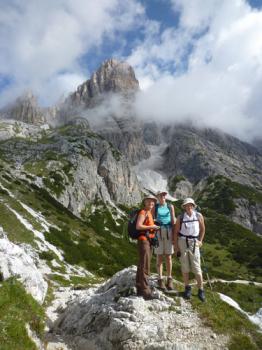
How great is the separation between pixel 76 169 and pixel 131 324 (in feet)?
452

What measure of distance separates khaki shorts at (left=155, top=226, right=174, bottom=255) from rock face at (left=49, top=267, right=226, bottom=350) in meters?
1.88

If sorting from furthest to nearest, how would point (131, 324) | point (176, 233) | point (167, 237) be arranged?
point (167, 237) < point (176, 233) < point (131, 324)

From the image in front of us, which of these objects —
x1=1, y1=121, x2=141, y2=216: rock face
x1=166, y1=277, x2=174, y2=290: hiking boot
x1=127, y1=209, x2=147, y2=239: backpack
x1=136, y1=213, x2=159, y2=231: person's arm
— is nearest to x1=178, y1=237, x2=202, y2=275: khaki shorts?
x1=166, y1=277, x2=174, y2=290: hiking boot

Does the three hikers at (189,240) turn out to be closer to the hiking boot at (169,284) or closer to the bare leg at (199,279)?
the bare leg at (199,279)

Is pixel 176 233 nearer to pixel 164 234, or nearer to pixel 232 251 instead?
pixel 164 234

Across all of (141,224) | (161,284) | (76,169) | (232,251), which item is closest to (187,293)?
(161,284)

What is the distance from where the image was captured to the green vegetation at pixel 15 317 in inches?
391

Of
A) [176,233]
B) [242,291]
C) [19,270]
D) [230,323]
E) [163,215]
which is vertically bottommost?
[230,323]

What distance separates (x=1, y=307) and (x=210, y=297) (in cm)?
956

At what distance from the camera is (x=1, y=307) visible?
11.6 meters

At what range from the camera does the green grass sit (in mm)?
12344

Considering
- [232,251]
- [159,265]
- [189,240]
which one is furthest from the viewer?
[232,251]

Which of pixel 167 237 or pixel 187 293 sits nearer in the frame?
pixel 187 293

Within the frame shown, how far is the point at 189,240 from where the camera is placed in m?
14.7
